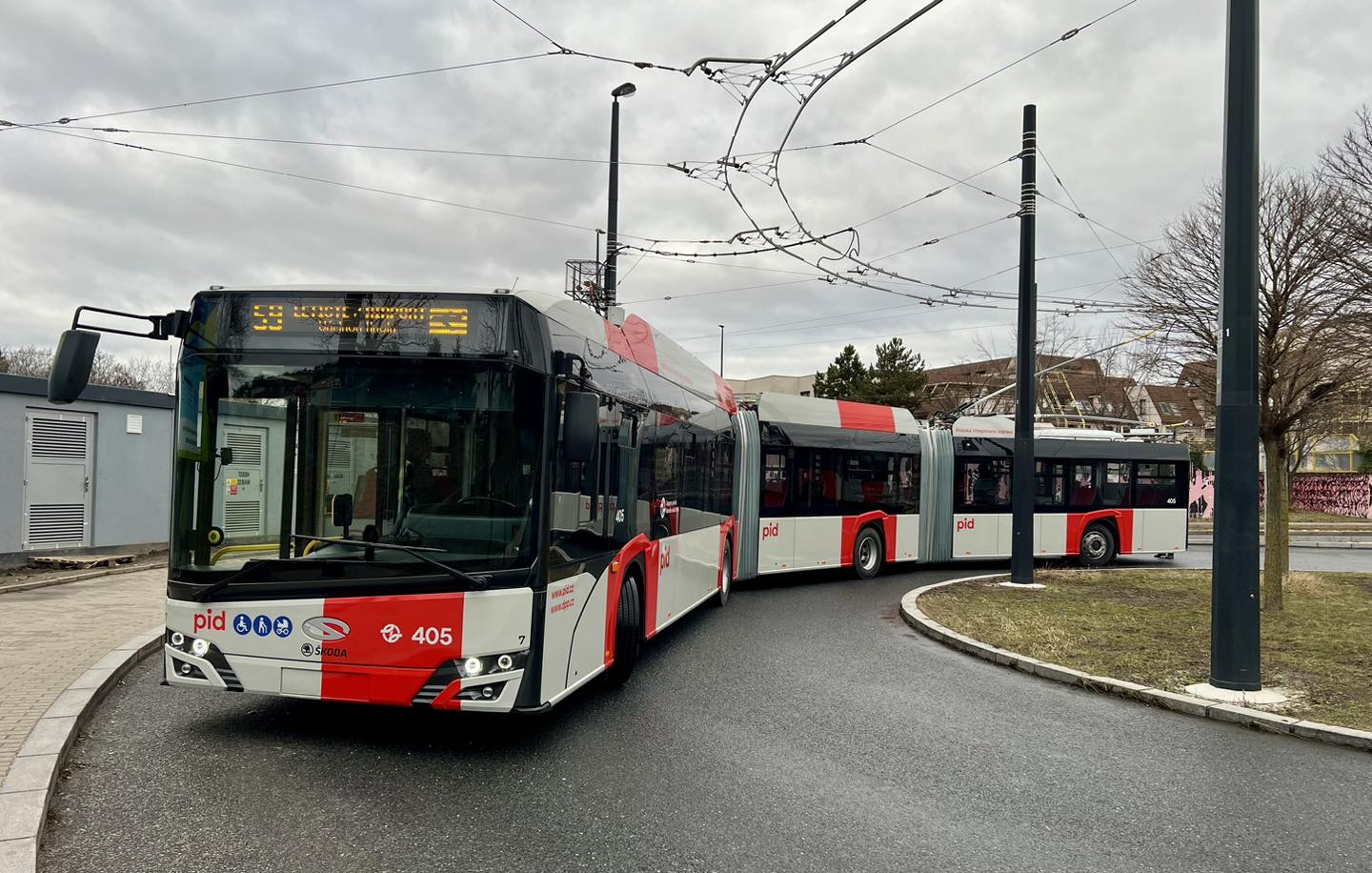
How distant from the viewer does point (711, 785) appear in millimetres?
5070

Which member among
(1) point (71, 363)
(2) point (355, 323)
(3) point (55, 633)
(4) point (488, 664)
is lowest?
(3) point (55, 633)

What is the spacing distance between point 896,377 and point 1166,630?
46.9 meters

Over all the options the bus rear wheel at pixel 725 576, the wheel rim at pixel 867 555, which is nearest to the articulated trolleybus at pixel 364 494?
the bus rear wheel at pixel 725 576

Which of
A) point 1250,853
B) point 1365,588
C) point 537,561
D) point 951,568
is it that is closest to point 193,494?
point 537,561

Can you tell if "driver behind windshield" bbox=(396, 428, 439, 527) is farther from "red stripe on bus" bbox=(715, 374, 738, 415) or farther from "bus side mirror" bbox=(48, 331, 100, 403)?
"red stripe on bus" bbox=(715, 374, 738, 415)

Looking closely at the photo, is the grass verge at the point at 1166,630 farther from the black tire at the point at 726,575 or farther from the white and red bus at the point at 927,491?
the black tire at the point at 726,575

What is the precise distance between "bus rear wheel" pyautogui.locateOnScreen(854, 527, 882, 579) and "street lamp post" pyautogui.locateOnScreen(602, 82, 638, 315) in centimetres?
578

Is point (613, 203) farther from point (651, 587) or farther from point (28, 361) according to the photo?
point (28, 361)

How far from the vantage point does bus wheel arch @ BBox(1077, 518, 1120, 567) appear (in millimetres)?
18922

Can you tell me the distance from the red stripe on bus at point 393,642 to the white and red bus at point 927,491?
899 cm

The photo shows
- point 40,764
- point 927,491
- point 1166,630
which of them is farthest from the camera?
point 927,491

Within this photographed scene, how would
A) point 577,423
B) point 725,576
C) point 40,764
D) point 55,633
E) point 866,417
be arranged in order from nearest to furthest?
1. point 40,764
2. point 577,423
3. point 55,633
4. point 725,576
5. point 866,417

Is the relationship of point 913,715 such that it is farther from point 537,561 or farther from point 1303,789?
point 537,561

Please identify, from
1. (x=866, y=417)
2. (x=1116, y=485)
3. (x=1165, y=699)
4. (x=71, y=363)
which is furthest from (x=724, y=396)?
(x=1116, y=485)
